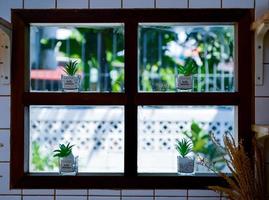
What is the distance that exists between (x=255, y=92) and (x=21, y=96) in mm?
998

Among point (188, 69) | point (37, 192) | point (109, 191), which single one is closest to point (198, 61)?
point (188, 69)

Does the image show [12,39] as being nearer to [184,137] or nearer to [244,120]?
[184,137]

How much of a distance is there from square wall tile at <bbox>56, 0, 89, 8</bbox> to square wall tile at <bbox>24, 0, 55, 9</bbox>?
0.11 ft

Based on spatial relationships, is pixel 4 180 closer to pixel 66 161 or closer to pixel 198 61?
pixel 66 161

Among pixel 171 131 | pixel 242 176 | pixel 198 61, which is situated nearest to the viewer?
pixel 242 176

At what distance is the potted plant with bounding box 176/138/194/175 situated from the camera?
159 cm

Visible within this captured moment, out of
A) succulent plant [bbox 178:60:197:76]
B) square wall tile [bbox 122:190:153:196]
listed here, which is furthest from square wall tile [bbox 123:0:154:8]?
square wall tile [bbox 122:190:153:196]

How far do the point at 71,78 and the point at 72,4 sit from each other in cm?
32

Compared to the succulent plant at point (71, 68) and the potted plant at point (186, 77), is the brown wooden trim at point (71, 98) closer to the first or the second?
the succulent plant at point (71, 68)

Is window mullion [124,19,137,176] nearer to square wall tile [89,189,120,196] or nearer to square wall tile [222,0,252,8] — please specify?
square wall tile [89,189,120,196]

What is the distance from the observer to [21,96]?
159 centimetres

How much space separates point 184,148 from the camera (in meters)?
1.60

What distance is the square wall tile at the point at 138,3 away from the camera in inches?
62.4

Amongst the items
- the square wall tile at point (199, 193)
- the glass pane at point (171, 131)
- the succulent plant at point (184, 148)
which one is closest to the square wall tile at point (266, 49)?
the glass pane at point (171, 131)
